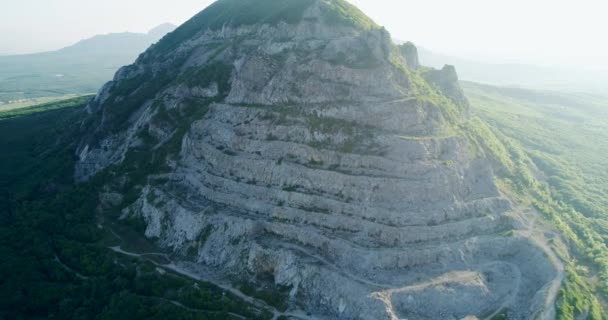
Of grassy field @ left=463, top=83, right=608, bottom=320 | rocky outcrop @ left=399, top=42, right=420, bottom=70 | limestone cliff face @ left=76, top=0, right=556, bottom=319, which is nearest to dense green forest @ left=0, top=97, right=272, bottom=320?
limestone cliff face @ left=76, top=0, right=556, bottom=319

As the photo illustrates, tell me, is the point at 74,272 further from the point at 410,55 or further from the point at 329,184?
the point at 410,55

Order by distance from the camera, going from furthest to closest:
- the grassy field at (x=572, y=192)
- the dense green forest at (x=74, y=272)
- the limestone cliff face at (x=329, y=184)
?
the grassy field at (x=572, y=192) < the limestone cliff face at (x=329, y=184) < the dense green forest at (x=74, y=272)

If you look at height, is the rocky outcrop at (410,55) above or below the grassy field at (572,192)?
above

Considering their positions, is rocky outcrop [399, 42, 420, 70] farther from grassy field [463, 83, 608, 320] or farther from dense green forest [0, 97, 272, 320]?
dense green forest [0, 97, 272, 320]

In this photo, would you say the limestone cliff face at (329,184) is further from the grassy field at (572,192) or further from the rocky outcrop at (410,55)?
the rocky outcrop at (410,55)

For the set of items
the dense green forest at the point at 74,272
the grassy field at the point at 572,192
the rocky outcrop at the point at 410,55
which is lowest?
the dense green forest at the point at 74,272

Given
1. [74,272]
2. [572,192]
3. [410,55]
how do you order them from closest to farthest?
1. [74,272]
2. [572,192]
3. [410,55]

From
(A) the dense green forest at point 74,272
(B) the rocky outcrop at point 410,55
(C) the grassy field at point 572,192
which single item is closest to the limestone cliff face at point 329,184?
(C) the grassy field at point 572,192

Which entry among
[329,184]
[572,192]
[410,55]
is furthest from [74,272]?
[572,192]
